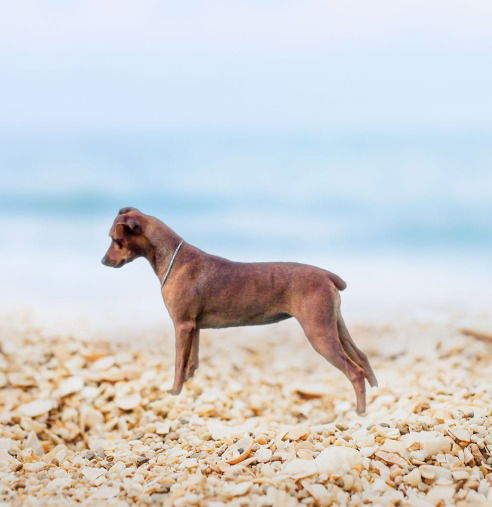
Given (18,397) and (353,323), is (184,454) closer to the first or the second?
(18,397)

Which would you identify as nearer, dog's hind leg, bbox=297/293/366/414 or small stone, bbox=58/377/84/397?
dog's hind leg, bbox=297/293/366/414

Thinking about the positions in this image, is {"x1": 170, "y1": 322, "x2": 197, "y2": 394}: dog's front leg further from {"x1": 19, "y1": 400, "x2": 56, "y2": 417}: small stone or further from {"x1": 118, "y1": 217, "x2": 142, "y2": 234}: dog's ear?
{"x1": 19, "y1": 400, "x2": 56, "y2": 417}: small stone

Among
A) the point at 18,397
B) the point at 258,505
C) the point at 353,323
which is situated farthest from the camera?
the point at 353,323

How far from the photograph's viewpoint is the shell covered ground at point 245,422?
3779 mm

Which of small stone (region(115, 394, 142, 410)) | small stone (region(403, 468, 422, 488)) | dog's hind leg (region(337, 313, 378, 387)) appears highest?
dog's hind leg (region(337, 313, 378, 387))

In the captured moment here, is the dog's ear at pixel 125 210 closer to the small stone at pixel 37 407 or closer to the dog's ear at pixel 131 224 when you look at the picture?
the dog's ear at pixel 131 224

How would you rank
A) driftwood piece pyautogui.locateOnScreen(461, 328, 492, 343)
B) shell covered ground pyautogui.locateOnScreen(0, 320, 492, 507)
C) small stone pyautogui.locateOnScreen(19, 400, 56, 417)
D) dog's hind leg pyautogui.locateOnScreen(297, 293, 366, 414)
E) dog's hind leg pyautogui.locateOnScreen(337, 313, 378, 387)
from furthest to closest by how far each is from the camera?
driftwood piece pyautogui.locateOnScreen(461, 328, 492, 343) → small stone pyautogui.locateOnScreen(19, 400, 56, 417) → dog's hind leg pyautogui.locateOnScreen(337, 313, 378, 387) → dog's hind leg pyautogui.locateOnScreen(297, 293, 366, 414) → shell covered ground pyautogui.locateOnScreen(0, 320, 492, 507)

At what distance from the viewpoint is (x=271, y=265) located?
4160 mm

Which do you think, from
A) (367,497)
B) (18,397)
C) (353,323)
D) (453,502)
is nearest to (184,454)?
(367,497)

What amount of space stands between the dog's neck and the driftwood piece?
12.8ft

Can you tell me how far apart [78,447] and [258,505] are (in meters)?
2.07

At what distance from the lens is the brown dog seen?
13.3 ft

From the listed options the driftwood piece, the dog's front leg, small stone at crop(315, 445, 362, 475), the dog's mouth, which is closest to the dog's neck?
the dog's mouth

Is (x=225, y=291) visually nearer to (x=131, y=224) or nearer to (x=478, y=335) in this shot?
(x=131, y=224)
